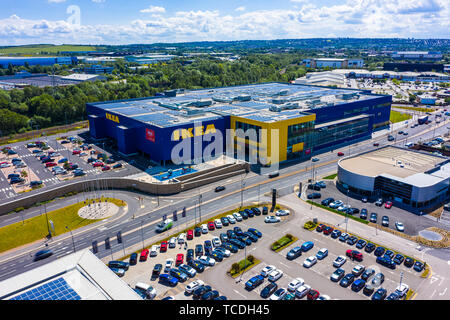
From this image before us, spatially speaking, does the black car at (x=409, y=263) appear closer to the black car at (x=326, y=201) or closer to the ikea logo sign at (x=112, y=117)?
the black car at (x=326, y=201)

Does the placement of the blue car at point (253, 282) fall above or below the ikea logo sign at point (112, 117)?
below

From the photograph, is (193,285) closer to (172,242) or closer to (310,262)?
(172,242)

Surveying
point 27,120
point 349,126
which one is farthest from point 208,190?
point 27,120

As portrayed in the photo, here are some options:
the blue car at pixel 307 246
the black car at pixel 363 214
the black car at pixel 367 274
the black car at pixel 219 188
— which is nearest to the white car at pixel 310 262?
the blue car at pixel 307 246

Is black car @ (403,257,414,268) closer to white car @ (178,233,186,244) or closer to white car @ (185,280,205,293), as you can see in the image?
white car @ (185,280,205,293)

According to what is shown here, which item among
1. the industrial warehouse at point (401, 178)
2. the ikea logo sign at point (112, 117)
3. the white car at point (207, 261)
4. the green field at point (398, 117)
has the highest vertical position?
the ikea logo sign at point (112, 117)

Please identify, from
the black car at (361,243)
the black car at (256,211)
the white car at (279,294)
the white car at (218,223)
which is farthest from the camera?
the black car at (256,211)

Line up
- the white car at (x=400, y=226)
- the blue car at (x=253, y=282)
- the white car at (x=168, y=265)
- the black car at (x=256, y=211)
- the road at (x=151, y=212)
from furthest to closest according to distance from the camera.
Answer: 1. the black car at (x=256, y=211)
2. the white car at (x=400, y=226)
3. the road at (x=151, y=212)
4. the white car at (x=168, y=265)
5. the blue car at (x=253, y=282)

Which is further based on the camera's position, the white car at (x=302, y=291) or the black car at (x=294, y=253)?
the black car at (x=294, y=253)
